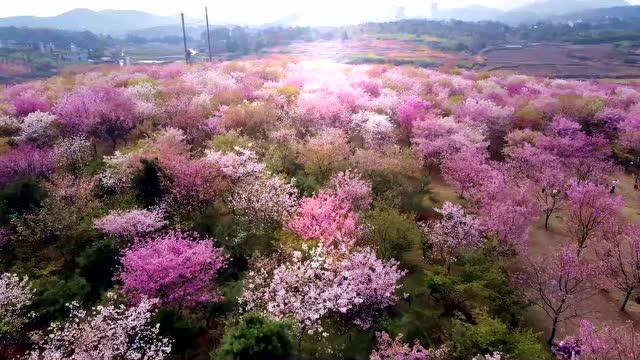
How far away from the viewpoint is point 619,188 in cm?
4709

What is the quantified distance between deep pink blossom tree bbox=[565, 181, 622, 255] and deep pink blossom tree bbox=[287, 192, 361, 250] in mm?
17186

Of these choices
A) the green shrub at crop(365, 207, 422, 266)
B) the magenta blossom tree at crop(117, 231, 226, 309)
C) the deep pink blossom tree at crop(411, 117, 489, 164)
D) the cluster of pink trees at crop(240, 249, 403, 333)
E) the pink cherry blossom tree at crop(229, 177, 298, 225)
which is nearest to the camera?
the cluster of pink trees at crop(240, 249, 403, 333)

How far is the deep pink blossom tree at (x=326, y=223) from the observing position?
26.9m

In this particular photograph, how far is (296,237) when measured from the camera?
27.7 m

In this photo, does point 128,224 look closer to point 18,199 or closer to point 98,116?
point 18,199

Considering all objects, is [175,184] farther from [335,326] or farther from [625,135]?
[625,135]

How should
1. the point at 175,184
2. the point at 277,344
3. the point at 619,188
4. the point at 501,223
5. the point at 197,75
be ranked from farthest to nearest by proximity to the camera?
the point at 197,75 < the point at 619,188 < the point at 175,184 < the point at 501,223 < the point at 277,344

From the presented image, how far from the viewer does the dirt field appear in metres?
124

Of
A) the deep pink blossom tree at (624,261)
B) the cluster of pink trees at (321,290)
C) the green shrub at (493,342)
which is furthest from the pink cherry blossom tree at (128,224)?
the deep pink blossom tree at (624,261)

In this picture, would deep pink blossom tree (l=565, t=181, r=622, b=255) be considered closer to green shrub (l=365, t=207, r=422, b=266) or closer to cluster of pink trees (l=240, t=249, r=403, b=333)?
green shrub (l=365, t=207, r=422, b=266)

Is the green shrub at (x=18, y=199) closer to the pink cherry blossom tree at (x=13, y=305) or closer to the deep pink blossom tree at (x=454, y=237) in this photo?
the pink cherry blossom tree at (x=13, y=305)

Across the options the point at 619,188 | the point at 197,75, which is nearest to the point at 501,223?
the point at 619,188

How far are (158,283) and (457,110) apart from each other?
43.4 m

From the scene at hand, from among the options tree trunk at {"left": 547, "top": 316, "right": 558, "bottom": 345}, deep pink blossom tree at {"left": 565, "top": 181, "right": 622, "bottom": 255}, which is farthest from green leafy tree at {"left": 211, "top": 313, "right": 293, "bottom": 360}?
deep pink blossom tree at {"left": 565, "top": 181, "right": 622, "bottom": 255}
